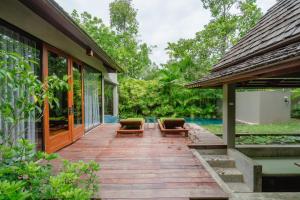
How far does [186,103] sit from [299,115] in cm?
843

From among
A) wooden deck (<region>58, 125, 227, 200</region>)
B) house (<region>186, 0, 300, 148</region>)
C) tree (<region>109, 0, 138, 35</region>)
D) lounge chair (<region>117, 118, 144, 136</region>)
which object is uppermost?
tree (<region>109, 0, 138, 35</region>)

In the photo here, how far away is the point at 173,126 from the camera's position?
343 inches

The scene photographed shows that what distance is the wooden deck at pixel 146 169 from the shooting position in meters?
3.36

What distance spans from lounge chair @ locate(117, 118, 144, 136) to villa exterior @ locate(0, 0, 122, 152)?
1398 mm

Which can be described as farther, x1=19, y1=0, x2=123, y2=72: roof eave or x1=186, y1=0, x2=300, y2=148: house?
x1=19, y1=0, x2=123, y2=72: roof eave

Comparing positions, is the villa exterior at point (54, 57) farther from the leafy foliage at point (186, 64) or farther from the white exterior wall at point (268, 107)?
the white exterior wall at point (268, 107)

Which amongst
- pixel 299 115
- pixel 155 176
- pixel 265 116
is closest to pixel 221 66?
pixel 155 176

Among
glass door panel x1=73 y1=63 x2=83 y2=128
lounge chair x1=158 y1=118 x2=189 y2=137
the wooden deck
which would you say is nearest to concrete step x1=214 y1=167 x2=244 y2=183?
the wooden deck

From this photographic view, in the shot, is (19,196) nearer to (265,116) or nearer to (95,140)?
(95,140)

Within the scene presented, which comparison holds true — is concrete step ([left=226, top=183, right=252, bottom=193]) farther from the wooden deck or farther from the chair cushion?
the chair cushion

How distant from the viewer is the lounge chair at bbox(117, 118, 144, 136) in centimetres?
813

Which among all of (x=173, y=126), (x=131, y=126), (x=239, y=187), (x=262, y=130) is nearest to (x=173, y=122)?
(x=173, y=126)

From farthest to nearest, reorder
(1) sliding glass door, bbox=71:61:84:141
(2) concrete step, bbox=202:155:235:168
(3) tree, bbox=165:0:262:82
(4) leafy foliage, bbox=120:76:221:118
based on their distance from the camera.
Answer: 1. (3) tree, bbox=165:0:262:82
2. (4) leafy foliage, bbox=120:76:221:118
3. (1) sliding glass door, bbox=71:61:84:141
4. (2) concrete step, bbox=202:155:235:168

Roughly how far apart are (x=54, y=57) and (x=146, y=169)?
12.1 ft
